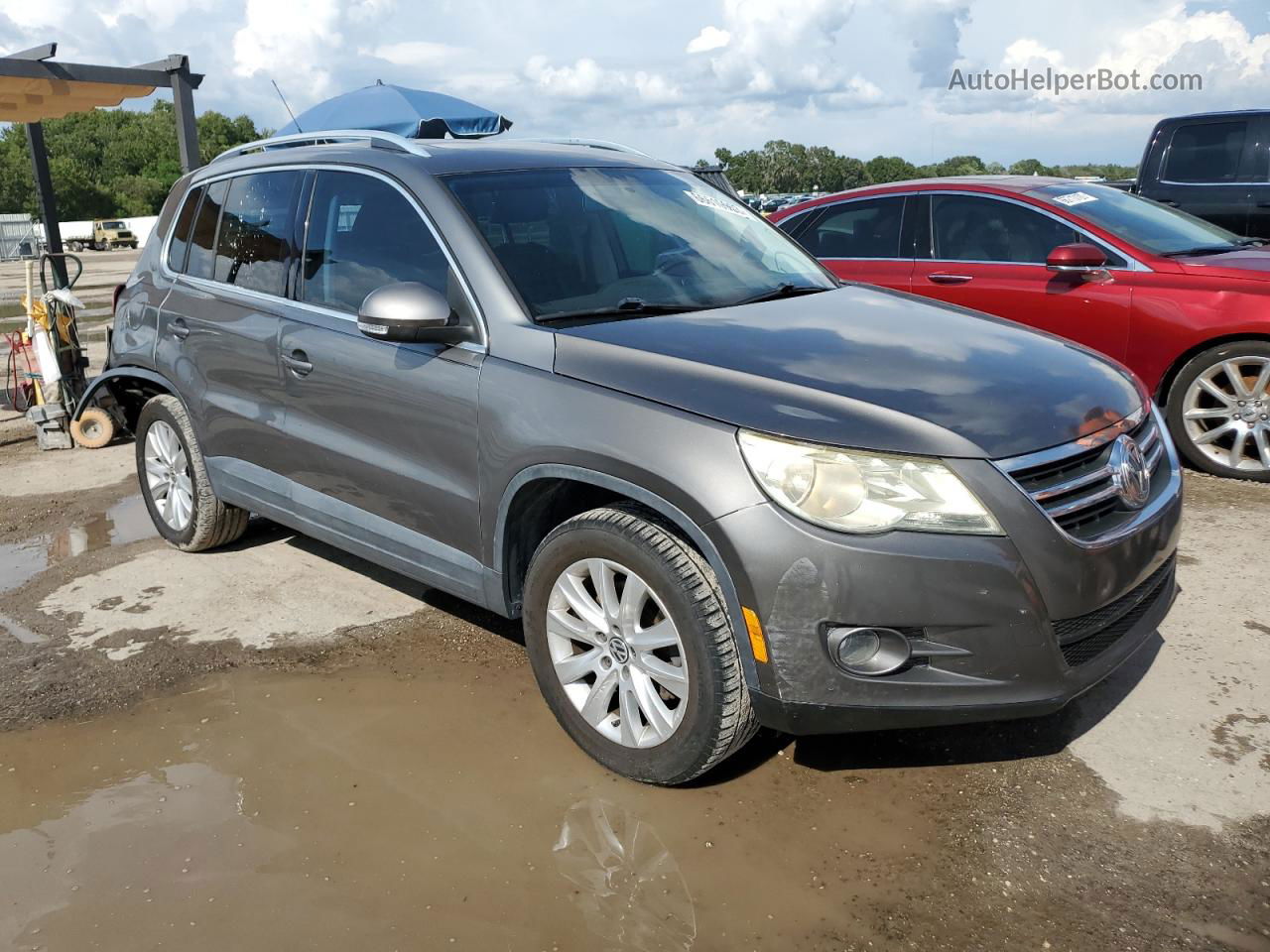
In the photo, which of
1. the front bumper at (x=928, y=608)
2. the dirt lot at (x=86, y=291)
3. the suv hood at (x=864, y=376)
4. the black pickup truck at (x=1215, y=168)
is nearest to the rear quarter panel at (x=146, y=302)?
the suv hood at (x=864, y=376)

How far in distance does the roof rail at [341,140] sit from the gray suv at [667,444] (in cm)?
2

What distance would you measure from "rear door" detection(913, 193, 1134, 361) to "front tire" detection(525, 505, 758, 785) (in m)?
4.01

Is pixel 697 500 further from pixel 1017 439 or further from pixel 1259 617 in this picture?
pixel 1259 617

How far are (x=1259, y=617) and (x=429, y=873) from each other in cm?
317

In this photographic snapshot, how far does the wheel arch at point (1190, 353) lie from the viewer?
5692 mm

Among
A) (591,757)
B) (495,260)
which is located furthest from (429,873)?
(495,260)

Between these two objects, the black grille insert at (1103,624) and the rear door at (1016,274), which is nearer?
the black grille insert at (1103,624)

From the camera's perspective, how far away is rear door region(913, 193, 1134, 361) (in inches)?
241

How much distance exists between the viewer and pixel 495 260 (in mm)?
3414

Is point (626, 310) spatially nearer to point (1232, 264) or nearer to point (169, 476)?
point (169, 476)

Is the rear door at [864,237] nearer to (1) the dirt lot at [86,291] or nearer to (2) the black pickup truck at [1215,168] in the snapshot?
(2) the black pickup truck at [1215,168]

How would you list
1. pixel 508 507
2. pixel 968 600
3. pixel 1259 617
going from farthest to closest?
pixel 1259 617 → pixel 508 507 → pixel 968 600

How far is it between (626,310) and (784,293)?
28.2 inches

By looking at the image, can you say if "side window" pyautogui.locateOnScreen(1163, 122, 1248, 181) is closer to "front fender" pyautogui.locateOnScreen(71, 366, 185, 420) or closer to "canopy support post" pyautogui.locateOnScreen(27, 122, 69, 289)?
"front fender" pyautogui.locateOnScreen(71, 366, 185, 420)
